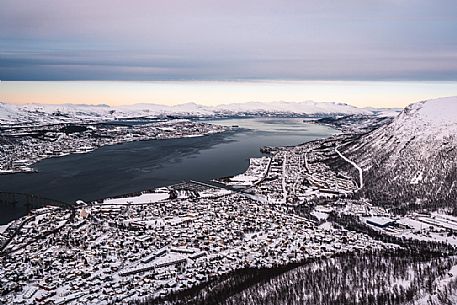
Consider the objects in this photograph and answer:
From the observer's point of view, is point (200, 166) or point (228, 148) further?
point (228, 148)

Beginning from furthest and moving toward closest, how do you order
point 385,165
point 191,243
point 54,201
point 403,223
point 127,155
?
1. point 127,155
2. point 385,165
3. point 54,201
4. point 403,223
5. point 191,243

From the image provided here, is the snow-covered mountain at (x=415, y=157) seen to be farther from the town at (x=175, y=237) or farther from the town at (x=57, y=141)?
the town at (x=57, y=141)

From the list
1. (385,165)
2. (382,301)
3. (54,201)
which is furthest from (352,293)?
(385,165)

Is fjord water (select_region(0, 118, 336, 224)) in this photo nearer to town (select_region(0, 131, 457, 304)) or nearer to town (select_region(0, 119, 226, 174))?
town (select_region(0, 119, 226, 174))

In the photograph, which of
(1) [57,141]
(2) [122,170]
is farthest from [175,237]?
(1) [57,141]

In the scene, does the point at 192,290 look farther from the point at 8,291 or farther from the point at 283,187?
the point at 283,187

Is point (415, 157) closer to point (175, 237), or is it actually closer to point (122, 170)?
point (175, 237)

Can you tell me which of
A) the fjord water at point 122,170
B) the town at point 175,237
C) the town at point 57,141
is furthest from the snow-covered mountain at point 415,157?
the town at point 57,141
